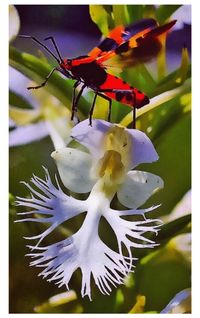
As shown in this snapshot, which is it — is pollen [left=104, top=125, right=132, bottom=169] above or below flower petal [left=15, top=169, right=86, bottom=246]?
above

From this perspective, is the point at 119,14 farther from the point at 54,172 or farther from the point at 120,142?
the point at 54,172

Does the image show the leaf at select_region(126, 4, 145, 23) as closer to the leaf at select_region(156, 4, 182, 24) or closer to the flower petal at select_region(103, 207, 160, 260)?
the leaf at select_region(156, 4, 182, 24)

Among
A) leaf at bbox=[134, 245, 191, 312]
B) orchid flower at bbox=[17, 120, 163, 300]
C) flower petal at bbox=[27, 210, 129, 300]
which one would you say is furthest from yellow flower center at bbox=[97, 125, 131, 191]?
leaf at bbox=[134, 245, 191, 312]

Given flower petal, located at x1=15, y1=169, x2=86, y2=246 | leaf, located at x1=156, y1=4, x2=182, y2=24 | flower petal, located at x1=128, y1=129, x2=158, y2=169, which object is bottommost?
flower petal, located at x1=15, y1=169, x2=86, y2=246

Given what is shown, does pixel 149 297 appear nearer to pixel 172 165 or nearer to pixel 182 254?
pixel 182 254

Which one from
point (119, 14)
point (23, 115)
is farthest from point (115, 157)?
point (119, 14)

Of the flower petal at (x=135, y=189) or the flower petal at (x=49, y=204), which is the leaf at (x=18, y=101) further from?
the flower petal at (x=135, y=189)
